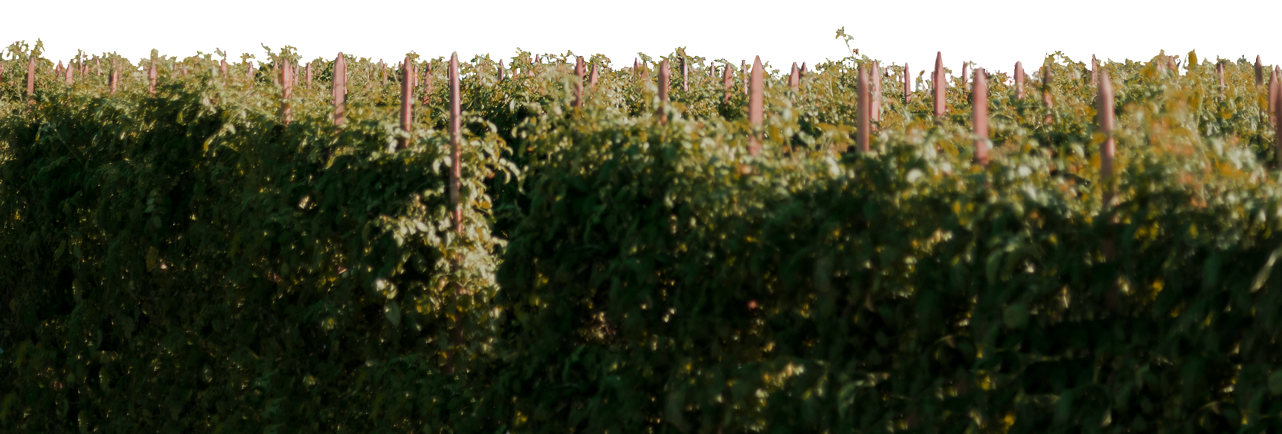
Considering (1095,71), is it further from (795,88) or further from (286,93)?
(286,93)

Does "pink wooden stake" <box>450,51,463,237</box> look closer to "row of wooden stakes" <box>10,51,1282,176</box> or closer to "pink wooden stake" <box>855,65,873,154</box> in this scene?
"row of wooden stakes" <box>10,51,1282,176</box>

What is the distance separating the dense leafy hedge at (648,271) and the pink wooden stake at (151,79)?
0.44 feet

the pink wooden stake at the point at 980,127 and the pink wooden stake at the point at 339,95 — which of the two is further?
the pink wooden stake at the point at 339,95

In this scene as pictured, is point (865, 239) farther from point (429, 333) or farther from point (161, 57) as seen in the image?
point (161, 57)

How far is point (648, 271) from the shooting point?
3.22m

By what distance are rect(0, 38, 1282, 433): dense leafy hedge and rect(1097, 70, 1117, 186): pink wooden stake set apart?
3 centimetres

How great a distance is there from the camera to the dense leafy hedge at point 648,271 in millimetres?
2436

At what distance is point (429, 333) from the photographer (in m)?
4.45

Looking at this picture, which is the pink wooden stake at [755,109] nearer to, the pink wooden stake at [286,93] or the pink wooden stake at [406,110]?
the pink wooden stake at [406,110]

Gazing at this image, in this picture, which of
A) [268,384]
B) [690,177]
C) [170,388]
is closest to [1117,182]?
[690,177]

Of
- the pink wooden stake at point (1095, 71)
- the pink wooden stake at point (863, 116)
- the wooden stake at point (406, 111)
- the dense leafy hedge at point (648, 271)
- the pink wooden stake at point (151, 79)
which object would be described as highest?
the pink wooden stake at point (1095, 71)

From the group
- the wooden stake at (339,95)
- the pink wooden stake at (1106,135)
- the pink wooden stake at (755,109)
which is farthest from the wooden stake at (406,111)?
the pink wooden stake at (1106,135)

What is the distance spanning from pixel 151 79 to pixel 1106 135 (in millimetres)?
5179

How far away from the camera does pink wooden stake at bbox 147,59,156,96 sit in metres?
5.80
